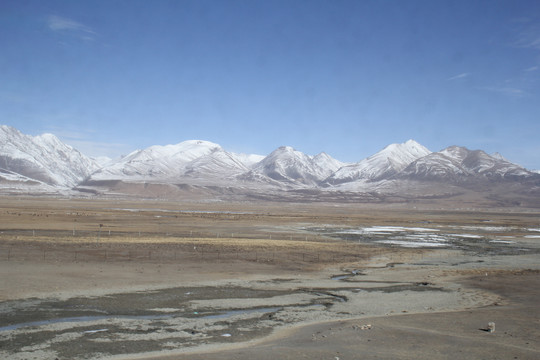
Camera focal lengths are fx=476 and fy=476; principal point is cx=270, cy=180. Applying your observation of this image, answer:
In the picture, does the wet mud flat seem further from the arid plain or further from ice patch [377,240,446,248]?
ice patch [377,240,446,248]

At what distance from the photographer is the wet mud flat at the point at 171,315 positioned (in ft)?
53.4

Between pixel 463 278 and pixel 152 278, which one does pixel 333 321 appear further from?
pixel 463 278

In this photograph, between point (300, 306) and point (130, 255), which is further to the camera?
point (130, 255)

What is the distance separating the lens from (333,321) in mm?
20656

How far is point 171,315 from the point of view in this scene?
68.7 ft

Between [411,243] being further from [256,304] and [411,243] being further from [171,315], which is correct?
[171,315]

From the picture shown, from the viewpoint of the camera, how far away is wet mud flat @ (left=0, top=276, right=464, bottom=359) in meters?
16.3

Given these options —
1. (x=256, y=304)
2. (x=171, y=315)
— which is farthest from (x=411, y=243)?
(x=171, y=315)

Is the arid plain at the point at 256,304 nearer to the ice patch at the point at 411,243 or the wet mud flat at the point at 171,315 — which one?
the wet mud flat at the point at 171,315

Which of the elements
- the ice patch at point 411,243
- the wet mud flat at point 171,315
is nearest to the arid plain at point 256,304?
the wet mud flat at point 171,315

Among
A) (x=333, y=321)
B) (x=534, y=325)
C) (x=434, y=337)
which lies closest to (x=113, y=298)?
(x=333, y=321)

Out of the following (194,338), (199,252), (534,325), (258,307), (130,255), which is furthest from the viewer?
(199,252)

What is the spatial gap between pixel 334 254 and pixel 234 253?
996 centimetres

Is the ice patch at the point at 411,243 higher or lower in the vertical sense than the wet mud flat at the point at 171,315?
lower
